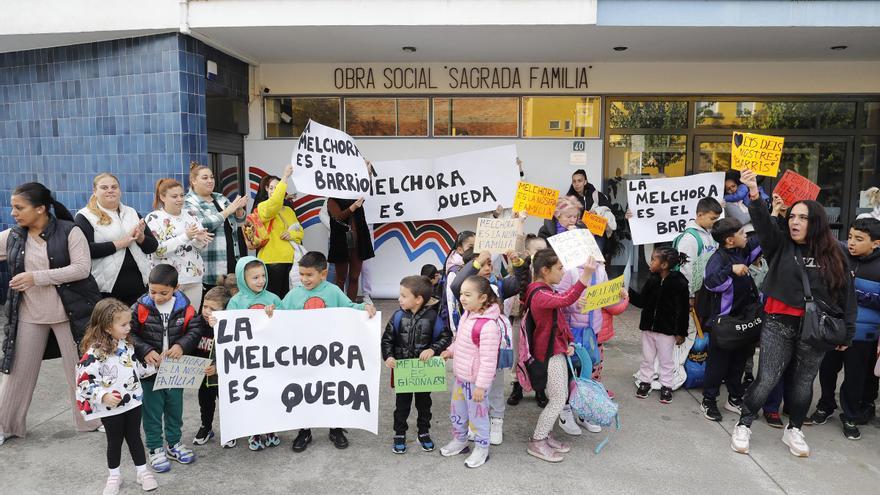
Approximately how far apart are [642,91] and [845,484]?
243 inches

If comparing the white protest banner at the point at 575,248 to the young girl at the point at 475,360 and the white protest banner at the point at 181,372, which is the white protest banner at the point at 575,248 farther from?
the white protest banner at the point at 181,372

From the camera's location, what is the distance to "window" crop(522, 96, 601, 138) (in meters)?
8.88

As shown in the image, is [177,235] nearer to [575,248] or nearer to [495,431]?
[495,431]

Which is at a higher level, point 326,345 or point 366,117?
point 366,117

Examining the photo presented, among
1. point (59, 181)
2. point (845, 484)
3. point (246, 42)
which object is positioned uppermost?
point (246, 42)

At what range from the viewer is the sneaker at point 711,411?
4.88 m

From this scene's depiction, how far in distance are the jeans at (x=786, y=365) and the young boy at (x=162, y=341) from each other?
385 cm

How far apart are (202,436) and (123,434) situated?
2.62 ft

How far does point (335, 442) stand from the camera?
438 centimetres

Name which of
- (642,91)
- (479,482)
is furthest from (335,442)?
(642,91)

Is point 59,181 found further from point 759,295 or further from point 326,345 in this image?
point 759,295

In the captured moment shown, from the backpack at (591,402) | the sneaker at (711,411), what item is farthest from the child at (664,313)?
the backpack at (591,402)

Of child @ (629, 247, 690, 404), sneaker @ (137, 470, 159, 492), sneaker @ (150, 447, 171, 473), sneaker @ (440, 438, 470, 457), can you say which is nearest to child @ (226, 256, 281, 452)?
sneaker @ (150, 447, 171, 473)

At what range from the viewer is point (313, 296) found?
14.2ft
